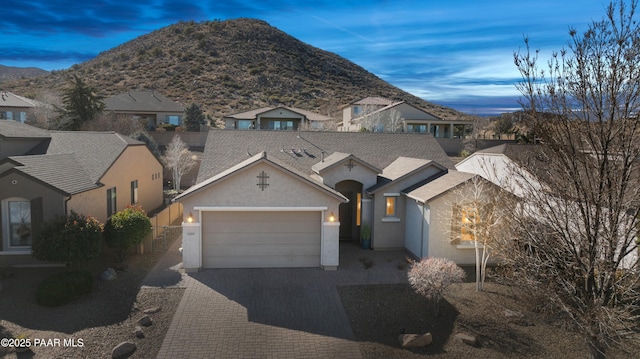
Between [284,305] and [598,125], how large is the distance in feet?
31.2

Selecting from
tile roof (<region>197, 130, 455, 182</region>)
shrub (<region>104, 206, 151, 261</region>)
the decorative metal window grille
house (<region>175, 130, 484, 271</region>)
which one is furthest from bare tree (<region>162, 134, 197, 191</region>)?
the decorative metal window grille

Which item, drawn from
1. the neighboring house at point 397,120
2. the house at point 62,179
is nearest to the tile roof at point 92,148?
the house at point 62,179

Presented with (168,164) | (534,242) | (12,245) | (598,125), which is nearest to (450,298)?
(534,242)

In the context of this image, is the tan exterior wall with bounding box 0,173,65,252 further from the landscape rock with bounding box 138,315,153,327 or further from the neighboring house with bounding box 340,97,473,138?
the neighboring house with bounding box 340,97,473,138

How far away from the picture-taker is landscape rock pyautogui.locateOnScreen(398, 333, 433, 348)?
33.7 ft

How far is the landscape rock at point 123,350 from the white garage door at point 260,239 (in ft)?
20.1

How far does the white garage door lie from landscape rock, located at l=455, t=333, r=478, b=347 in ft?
22.7

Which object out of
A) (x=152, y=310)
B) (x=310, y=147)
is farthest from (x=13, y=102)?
(x=152, y=310)

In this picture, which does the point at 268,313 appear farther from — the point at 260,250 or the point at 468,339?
the point at 468,339

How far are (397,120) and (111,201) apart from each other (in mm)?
36636

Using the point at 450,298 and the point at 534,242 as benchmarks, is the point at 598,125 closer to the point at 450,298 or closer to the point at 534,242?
the point at 534,242

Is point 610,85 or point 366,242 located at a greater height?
point 610,85

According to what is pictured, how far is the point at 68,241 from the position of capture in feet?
46.3

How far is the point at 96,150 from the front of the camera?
68.2 ft
